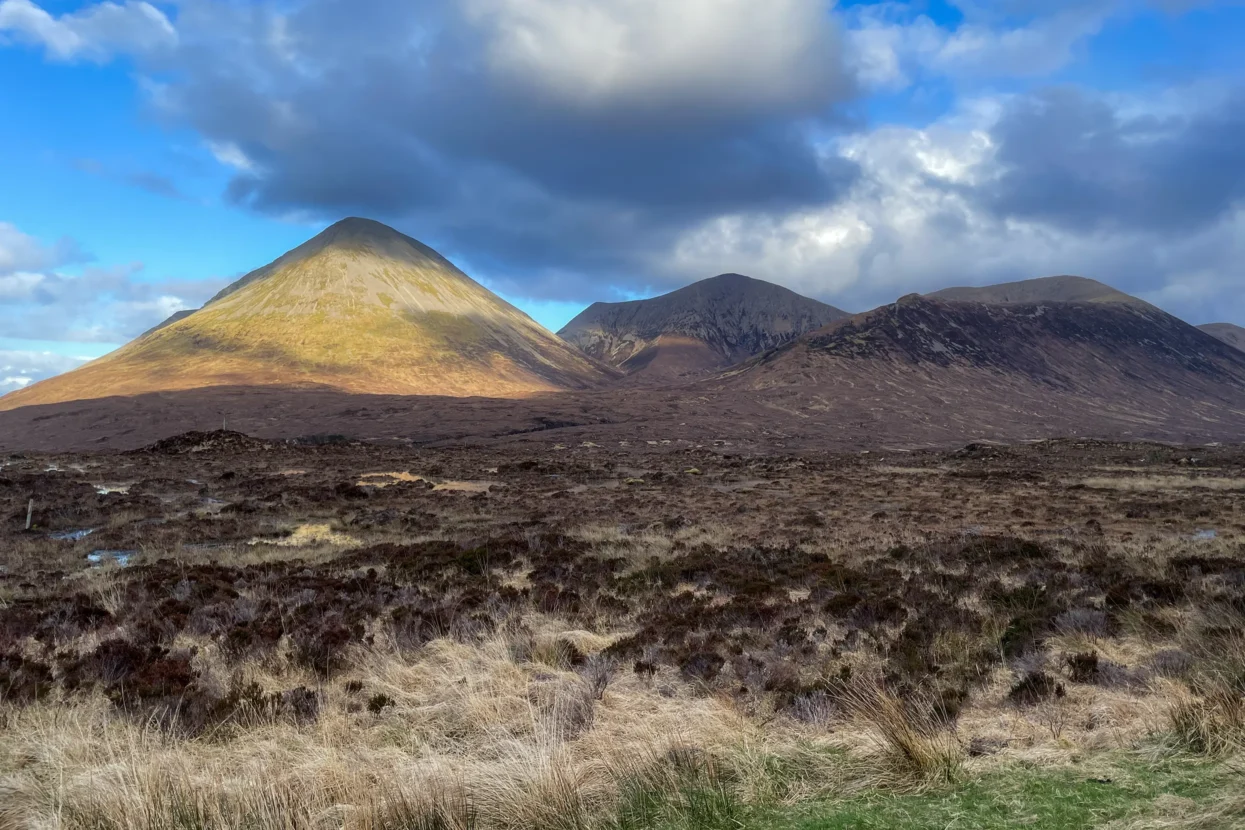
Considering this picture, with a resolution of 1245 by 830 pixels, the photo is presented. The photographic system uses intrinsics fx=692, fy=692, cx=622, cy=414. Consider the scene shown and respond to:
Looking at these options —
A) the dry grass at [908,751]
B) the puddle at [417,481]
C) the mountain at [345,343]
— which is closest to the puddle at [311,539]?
the puddle at [417,481]

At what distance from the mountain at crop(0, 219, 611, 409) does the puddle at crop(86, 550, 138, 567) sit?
10329 cm

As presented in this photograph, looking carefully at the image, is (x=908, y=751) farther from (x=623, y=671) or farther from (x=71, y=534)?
(x=71, y=534)

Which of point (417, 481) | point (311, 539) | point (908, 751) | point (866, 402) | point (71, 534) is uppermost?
point (866, 402)

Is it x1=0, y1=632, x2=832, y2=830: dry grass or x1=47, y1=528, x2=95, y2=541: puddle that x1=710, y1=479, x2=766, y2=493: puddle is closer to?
x1=47, y1=528, x2=95, y2=541: puddle

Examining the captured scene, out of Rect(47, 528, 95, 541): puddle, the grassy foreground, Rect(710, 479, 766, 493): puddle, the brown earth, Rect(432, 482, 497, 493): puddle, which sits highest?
the brown earth

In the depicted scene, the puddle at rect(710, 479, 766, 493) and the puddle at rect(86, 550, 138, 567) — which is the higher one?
the puddle at rect(710, 479, 766, 493)

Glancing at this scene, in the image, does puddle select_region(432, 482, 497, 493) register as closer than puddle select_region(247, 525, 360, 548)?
No

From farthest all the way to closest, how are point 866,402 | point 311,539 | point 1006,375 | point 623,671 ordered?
point 1006,375, point 866,402, point 311,539, point 623,671

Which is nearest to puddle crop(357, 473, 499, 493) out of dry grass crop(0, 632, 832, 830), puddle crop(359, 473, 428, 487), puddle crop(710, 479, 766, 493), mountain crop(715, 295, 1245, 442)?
puddle crop(359, 473, 428, 487)

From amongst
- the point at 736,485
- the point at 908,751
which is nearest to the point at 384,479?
the point at 736,485

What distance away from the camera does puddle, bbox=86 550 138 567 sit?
16609 mm

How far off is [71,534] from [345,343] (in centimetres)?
12781

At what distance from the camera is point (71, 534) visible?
2045cm

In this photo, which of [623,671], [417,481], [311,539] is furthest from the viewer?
[417,481]
